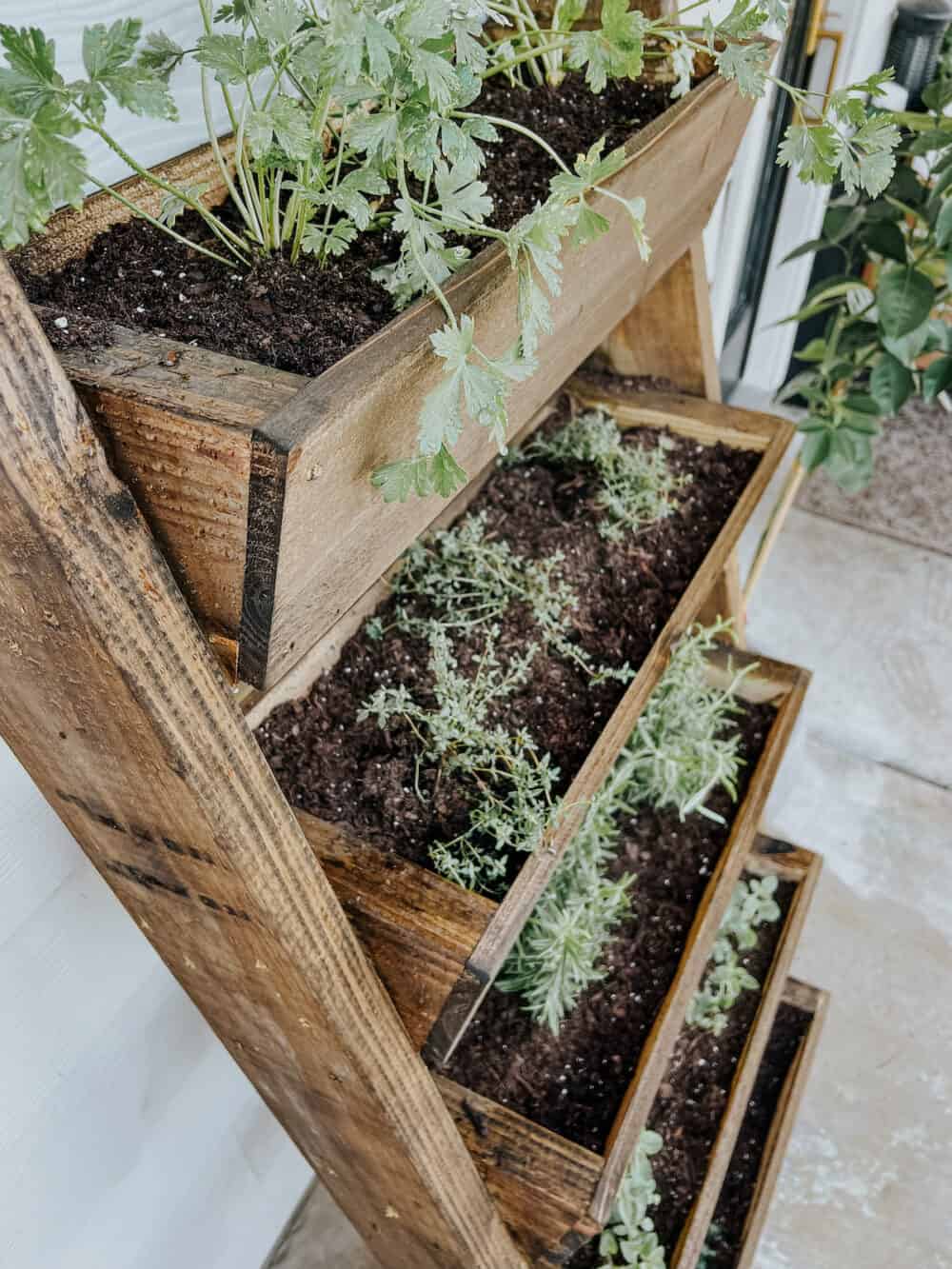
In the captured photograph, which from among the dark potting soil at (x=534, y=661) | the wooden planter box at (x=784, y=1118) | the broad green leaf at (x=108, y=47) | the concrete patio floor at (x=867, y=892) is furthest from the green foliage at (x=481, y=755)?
the concrete patio floor at (x=867, y=892)

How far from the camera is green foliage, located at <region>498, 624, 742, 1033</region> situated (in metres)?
1.20

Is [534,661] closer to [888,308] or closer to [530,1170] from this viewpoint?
[530,1170]

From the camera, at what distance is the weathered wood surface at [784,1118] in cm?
138

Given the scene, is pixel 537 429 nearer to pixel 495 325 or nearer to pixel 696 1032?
pixel 495 325

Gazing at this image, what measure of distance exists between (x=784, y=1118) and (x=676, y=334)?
1.14 meters

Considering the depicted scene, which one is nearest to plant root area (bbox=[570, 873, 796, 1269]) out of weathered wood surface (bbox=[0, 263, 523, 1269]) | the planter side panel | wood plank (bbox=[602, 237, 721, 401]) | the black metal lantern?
weathered wood surface (bbox=[0, 263, 523, 1269])

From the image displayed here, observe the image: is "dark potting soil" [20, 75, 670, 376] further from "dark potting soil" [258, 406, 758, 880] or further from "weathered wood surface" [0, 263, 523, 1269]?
"dark potting soil" [258, 406, 758, 880]

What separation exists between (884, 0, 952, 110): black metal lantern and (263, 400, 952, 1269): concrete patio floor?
1120mm

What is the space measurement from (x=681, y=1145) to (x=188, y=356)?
1234mm

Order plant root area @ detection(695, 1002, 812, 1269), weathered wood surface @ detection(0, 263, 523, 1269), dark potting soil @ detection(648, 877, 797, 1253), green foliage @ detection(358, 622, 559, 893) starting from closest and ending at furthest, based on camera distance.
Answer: weathered wood surface @ detection(0, 263, 523, 1269)
green foliage @ detection(358, 622, 559, 893)
dark potting soil @ detection(648, 877, 797, 1253)
plant root area @ detection(695, 1002, 812, 1269)

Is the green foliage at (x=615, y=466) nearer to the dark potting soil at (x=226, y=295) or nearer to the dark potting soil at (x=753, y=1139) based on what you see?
the dark potting soil at (x=226, y=295)

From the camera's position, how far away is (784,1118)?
4.85ft

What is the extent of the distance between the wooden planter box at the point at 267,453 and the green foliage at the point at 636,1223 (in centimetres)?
96

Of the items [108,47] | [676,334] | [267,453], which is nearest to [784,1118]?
[676,334]
